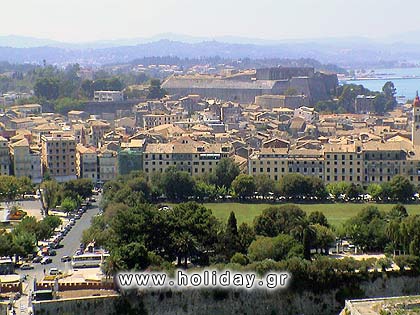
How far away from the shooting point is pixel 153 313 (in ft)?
63.5

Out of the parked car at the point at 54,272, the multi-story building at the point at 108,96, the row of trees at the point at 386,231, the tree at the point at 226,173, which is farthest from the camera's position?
the multi-story building at the point at 108,96

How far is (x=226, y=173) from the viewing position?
33.2 metres

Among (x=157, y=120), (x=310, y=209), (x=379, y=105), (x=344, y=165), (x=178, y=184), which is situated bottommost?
(x=379, y=105)

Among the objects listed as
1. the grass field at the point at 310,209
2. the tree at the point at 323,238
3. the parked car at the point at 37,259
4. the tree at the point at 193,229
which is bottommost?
the grass field at the point at 310,209

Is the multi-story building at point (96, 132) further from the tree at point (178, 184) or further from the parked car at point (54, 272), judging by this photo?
A: the parked car at point (54, 272)

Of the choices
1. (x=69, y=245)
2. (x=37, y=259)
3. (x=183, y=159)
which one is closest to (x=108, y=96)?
(x=183, y=159)

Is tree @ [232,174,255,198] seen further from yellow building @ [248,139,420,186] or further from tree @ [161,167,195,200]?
yellow building @ [248,139,420,186]

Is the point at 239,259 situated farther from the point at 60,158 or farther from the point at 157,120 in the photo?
the point at 157,120

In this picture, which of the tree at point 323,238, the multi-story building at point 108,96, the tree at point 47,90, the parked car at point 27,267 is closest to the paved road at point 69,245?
the parked car at point 27,267

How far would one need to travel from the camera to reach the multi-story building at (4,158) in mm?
35875

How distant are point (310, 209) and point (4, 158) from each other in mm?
12399

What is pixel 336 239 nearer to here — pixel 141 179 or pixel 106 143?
pixel 141 179

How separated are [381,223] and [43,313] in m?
8.70

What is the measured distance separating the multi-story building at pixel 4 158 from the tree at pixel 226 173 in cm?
814
